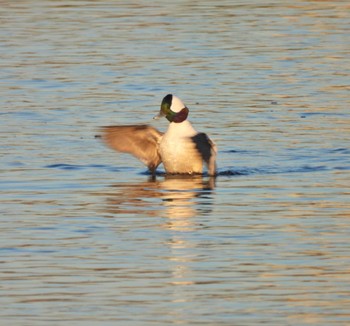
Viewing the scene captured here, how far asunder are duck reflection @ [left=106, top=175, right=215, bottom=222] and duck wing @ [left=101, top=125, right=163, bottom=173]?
0.40m

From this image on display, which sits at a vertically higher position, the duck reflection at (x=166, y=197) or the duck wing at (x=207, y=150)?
the duck wing at (x=207, y=150)

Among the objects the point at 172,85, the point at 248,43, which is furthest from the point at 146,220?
the point at 248,43

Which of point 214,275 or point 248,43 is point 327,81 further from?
point 214,275

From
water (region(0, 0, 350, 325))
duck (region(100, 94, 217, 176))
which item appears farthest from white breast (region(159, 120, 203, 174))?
water (region(0, 0, 350, 325))

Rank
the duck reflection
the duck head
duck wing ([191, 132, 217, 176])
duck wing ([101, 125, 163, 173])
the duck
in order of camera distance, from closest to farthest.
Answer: the duck reflection, duck wing ([191, 132, 217, 176]), the duck, the duck head, duck wing ([101, 125, 163, 173])

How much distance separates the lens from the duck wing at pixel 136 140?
535 inches

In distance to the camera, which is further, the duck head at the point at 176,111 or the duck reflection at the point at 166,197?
the duck head at the point at 176,111

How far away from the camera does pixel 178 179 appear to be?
13039mm

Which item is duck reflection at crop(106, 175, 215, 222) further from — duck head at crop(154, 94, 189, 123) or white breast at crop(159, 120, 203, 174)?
duck head at crop(154, 94, 189, 123)

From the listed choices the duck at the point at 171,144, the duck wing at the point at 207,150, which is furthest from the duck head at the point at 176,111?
the duck wing at the point at 207,150

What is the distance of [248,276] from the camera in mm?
8609

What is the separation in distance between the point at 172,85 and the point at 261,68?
1736 mm

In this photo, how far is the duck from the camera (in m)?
13.0

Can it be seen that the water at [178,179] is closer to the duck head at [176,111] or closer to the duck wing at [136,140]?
the duck wing at [136,140]
